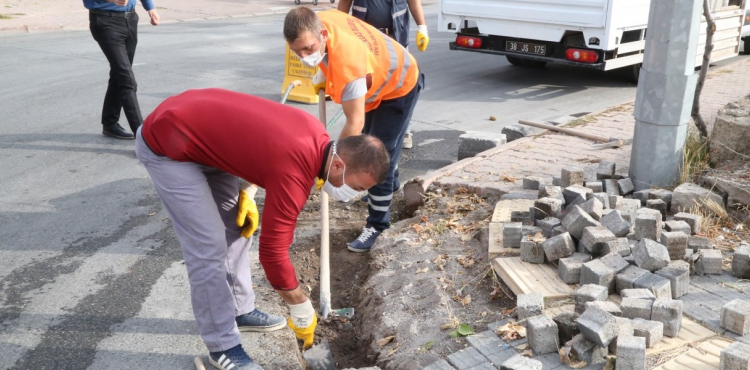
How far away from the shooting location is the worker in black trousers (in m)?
6.73

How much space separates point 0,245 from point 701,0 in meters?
4.91

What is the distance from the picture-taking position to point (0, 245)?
484 centimetres

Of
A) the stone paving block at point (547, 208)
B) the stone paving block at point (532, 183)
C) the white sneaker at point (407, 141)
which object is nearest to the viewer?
the stone paving block at point (547, 208)

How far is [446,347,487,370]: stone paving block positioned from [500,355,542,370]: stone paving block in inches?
8.2

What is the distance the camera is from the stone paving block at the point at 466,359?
3.28 metres

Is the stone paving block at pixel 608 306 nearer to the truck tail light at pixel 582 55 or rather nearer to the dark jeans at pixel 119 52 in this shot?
the dark jeans at pixel 119 52

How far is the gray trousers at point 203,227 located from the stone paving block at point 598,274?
176 cm

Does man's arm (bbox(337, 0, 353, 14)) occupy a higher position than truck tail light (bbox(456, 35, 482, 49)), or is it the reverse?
man's arm (bbox(337, 0, 353, 14))

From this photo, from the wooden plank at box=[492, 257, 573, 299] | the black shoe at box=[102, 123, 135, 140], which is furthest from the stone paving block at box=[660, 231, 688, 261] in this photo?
the black shoe at box=[102, 123, 135, 140]

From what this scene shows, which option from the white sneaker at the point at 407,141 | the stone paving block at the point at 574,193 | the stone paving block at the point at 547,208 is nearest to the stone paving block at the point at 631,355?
the stone paving block at the point at 547,208

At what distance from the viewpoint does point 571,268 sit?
151 inches

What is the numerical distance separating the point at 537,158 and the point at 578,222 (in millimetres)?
2418

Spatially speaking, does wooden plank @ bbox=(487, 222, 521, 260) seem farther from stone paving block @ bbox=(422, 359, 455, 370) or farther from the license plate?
the license plate

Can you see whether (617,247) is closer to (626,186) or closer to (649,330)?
(649,330)
